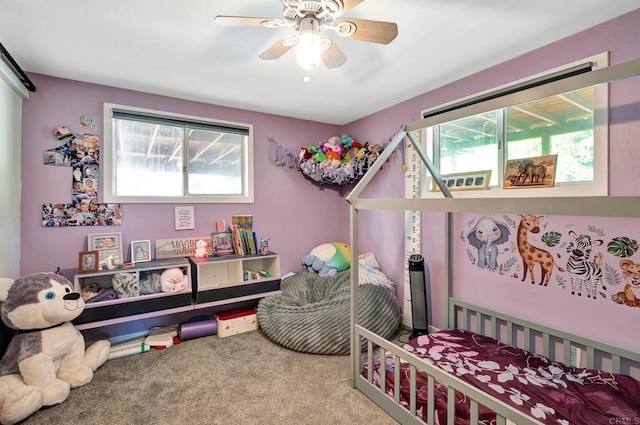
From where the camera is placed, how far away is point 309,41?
1.50m

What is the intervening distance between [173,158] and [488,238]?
2.98 metres

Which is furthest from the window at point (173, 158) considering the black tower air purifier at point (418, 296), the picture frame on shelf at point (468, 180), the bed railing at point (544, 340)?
the bed railing at point (544, 340)

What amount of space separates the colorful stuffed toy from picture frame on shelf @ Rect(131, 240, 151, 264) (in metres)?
1.64

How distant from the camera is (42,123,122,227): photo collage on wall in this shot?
2488 millimetres

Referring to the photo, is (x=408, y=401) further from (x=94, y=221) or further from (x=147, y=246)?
(x=94, y=221)

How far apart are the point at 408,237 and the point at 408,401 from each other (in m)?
1.62

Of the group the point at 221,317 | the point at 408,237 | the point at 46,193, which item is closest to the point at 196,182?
the point at 46,193

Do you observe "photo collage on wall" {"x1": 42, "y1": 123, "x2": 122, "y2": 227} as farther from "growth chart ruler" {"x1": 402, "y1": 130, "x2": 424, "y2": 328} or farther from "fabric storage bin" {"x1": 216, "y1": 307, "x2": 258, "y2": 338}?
"growth chart ruler" {"x1": 402, "y1": 130, "x2": 424, "y2": 328}

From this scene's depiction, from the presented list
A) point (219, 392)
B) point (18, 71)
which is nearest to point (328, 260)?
point (219, 392)

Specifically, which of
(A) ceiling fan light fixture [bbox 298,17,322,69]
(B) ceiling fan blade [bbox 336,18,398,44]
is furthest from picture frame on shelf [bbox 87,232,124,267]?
(B) ceiling fan blade [bbox 336,18,398,44]

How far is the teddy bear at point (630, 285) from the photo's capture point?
1705mm

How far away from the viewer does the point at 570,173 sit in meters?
2.00

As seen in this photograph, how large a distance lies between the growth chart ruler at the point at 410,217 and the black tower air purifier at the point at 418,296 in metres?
0.27

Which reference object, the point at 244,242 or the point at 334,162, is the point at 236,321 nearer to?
the point at 244,242
